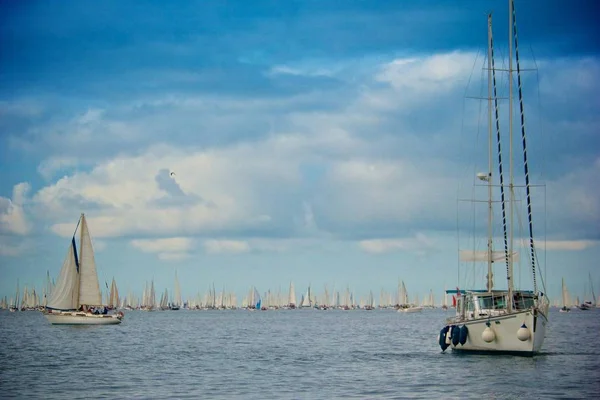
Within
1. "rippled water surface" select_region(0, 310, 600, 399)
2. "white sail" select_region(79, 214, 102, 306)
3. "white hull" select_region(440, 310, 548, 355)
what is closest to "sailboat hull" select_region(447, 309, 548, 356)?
"white hull" select_region(440, 310, 548, 355)

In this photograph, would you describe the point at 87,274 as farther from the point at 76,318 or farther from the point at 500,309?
the point at 500,309

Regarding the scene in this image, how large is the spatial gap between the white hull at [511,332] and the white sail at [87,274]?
68.3 m

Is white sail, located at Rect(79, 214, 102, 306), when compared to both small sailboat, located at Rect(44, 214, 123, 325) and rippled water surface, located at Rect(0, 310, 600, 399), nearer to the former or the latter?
small sailboat, located at Rect(44, 214, 123, 325)

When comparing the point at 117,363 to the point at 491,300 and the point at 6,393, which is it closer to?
the point at 6,393

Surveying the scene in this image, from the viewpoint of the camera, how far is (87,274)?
11456 centimetres

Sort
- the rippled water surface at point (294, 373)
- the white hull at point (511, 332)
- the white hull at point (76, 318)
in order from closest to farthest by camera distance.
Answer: the rippled water surface at point (294, 373) < the white hull at point (511, 332) < the white hull at point (76, 318)

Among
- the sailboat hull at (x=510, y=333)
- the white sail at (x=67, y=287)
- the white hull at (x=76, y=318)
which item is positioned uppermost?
the white sail at (x=67, y=287)

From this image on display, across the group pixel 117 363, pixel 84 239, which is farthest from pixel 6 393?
pixel 84 239

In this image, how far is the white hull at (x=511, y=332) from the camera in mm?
55656

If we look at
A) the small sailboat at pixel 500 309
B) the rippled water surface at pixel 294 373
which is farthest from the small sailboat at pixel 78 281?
the small sailboat at pixel 500 309

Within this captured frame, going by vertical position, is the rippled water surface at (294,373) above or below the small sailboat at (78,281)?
below

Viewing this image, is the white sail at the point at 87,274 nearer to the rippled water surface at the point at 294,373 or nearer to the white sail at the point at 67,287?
the white sail at the point at 67,287

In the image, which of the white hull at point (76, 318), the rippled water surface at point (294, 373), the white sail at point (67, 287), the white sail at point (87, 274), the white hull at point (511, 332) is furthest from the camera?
the white hull at point (76, 318)

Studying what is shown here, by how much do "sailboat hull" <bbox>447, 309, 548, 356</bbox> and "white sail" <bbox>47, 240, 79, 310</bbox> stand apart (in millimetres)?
69093
